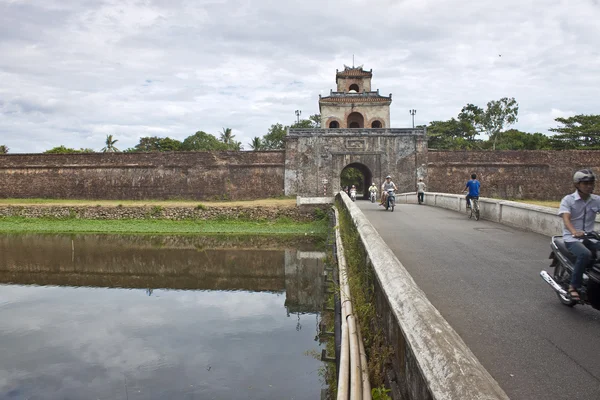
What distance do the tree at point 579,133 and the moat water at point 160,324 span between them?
94.8ft

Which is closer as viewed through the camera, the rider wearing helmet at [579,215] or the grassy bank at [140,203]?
the rider wearing helmet at [579,215]

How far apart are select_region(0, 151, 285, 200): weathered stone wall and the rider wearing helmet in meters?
20.5

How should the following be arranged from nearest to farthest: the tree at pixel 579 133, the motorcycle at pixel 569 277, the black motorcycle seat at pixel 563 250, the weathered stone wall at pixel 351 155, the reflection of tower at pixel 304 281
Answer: the motorcycle at pixel 569 277 < the black motorcycle seat at pixel 563 250 < the reflection of tower at pixel 304 281 < the weathered stone wall at pixel 351 155 < the tree at pixel 579 133

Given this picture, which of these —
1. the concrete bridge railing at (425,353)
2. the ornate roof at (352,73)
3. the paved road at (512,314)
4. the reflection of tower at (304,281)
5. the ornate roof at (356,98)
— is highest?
the ornate roof at (352,73)

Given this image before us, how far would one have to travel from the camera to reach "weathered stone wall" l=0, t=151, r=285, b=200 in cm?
2436

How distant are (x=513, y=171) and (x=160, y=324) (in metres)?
21.6

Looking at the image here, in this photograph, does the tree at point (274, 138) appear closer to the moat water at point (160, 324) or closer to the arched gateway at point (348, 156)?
the arched gateway at point (348, 156)

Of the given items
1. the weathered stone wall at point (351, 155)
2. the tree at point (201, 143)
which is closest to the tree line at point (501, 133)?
the weathered stone wall at point (351, 155)

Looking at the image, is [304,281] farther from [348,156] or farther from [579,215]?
[348,156]

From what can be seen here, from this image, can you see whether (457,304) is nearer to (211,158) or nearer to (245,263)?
(245,263)

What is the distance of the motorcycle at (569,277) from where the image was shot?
11.5ft

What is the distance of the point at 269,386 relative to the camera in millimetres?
5348

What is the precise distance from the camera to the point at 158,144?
167 feet

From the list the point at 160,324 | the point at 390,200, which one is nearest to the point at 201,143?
the point at 390,200
